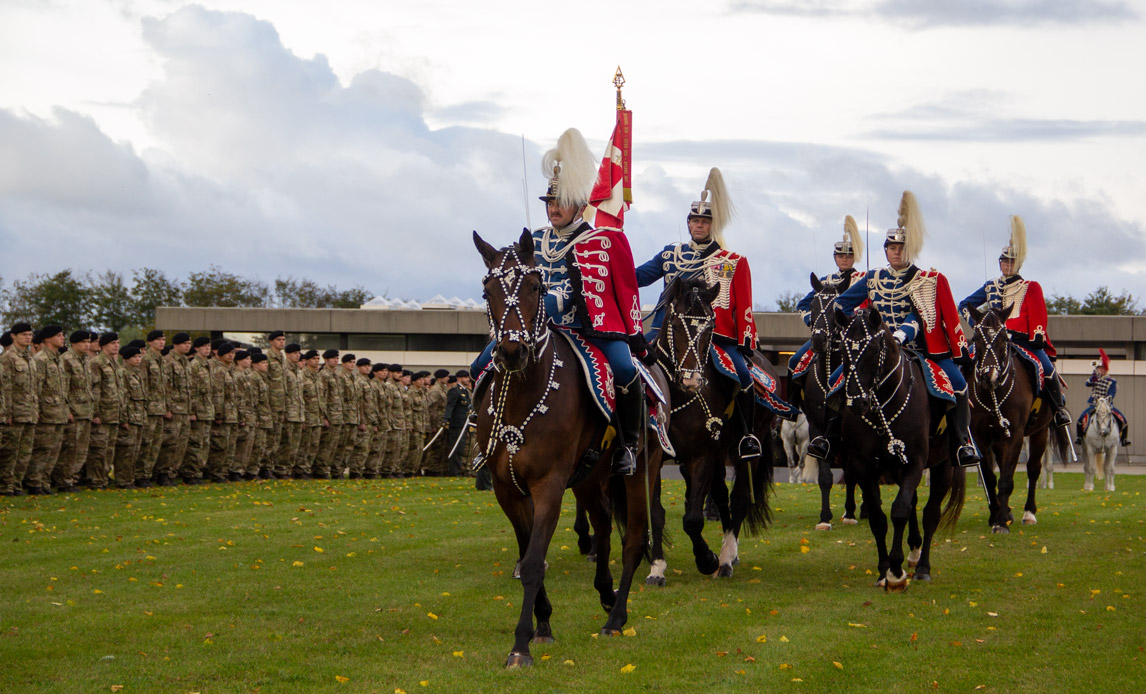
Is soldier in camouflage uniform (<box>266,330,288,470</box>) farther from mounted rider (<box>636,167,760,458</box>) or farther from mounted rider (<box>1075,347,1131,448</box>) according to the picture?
mounted rider (<box>1075,347,1131,448</box>)

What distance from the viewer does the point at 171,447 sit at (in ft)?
67.7

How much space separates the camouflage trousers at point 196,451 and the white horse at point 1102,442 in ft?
55.2

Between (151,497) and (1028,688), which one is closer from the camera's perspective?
(1028,688)

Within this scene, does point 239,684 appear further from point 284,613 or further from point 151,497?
point 151,497

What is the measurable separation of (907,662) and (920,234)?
5.24 metres

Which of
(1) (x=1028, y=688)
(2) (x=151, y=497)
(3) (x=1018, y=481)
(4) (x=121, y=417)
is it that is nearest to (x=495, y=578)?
(1) (x=1028, y=688)

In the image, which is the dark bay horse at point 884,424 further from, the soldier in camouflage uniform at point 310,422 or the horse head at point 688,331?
the soldier in camouflage uniform at point 310,422

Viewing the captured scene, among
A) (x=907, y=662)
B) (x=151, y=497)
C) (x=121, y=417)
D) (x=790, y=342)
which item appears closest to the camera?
(x=907, y=662)

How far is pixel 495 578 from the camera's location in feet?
35.2

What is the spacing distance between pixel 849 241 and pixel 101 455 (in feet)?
38.5

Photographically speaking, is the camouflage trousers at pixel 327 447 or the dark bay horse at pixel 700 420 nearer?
the dark bay horse at pixel 700 420

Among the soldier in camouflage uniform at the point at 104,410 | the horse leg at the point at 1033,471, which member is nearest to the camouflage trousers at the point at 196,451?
the soldier in camouflage uniform at the point at 104,410

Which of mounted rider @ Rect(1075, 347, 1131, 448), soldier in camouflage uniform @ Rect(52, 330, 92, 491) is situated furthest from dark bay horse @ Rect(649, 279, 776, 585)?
mounted rider @ Rect(1075, 347, 1131, 448)

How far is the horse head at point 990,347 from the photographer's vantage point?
1445cm
